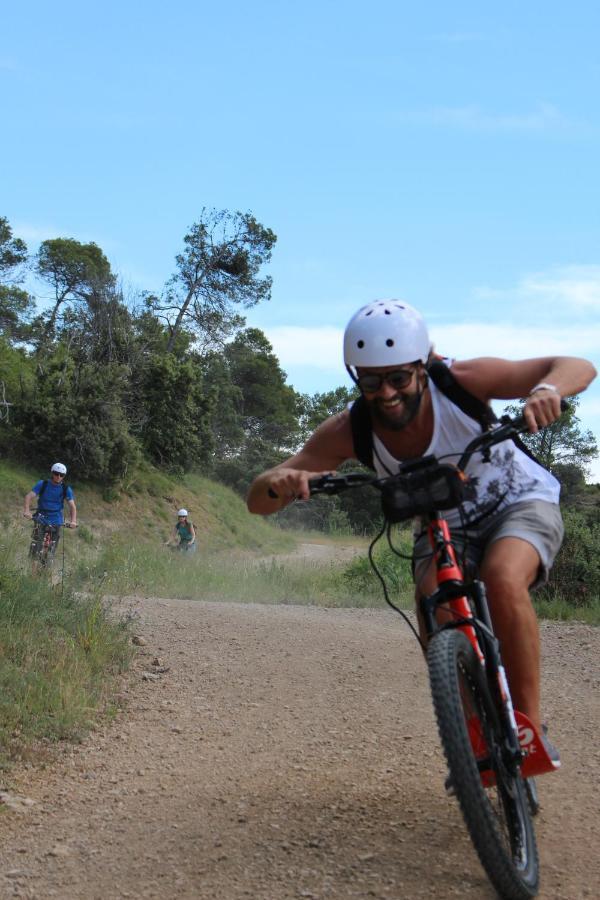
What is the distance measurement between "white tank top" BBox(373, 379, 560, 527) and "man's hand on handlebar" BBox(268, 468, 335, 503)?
16.7 inches

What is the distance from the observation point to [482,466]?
3.89 m

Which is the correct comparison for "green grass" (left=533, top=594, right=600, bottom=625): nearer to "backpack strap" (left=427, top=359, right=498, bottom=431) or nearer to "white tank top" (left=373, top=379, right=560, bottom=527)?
"white tank top" (left=373, top=379, right=560, bottom=527)

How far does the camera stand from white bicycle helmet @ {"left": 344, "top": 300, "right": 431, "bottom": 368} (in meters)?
3.55

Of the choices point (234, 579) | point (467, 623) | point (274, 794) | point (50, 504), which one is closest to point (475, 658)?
point (467, 623)

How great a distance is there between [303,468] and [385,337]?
2.30ft

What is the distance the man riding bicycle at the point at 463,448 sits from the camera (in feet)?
11.8

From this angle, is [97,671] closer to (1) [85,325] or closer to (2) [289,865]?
(2) [289,865]

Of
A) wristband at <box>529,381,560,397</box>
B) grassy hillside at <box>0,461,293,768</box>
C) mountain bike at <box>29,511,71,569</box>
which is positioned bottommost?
grassy hillside at <box>0,461,293,768</box>

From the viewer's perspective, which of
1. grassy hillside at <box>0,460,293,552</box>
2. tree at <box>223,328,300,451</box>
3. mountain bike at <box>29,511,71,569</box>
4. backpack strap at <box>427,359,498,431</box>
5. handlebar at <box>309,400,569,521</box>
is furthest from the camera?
tree at <box>223,328,300,451</box>

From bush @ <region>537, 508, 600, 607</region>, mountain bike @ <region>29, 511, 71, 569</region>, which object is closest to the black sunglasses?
mountain bike @ <region>29, 511, 71, 569</region>

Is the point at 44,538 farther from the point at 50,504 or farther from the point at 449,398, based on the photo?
the point at 449,398

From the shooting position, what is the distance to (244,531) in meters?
41.5

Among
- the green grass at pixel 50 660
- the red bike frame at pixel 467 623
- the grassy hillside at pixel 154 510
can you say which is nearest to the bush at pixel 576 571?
the green grass at pixel 50 660

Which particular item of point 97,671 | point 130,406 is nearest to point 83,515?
point 130,406
